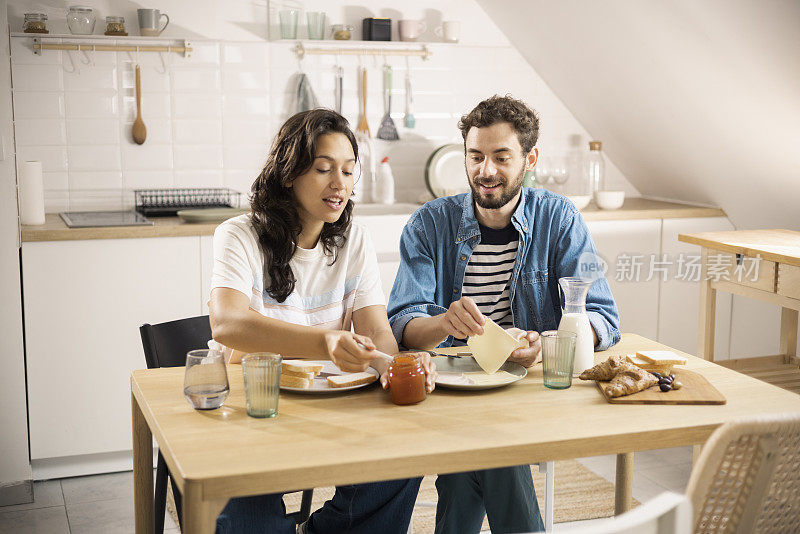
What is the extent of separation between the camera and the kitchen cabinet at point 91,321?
3.21 meters

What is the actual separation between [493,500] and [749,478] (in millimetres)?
898

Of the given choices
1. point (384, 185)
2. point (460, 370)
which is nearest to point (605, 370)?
point (460, 370)

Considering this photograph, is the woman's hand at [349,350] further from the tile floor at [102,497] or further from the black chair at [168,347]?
the tile floor at [102,497]

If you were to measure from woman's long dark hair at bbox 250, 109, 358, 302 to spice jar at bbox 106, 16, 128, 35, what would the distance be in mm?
1808

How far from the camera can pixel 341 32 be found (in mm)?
3928

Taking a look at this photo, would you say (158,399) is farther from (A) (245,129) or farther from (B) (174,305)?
(A) (245,129)

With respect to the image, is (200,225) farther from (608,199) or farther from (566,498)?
(608,199)

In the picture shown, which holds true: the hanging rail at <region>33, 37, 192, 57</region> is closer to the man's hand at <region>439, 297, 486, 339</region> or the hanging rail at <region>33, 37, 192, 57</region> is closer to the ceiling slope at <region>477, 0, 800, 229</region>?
the ceiling slope at <region>477, 0, 800, 229</region>

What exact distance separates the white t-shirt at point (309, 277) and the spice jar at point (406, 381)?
1.67 ft

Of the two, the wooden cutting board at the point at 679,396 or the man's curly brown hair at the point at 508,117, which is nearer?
the wooden cutting board at the point at 679,396

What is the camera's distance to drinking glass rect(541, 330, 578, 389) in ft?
5.83

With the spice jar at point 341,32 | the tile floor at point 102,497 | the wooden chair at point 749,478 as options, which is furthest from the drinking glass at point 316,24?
the wooden chair at point 749,478

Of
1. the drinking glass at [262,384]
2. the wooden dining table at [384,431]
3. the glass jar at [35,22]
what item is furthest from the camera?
the glass jar at [35,22]

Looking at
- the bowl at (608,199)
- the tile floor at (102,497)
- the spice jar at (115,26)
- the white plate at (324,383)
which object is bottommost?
the tile floor at (102,497)
